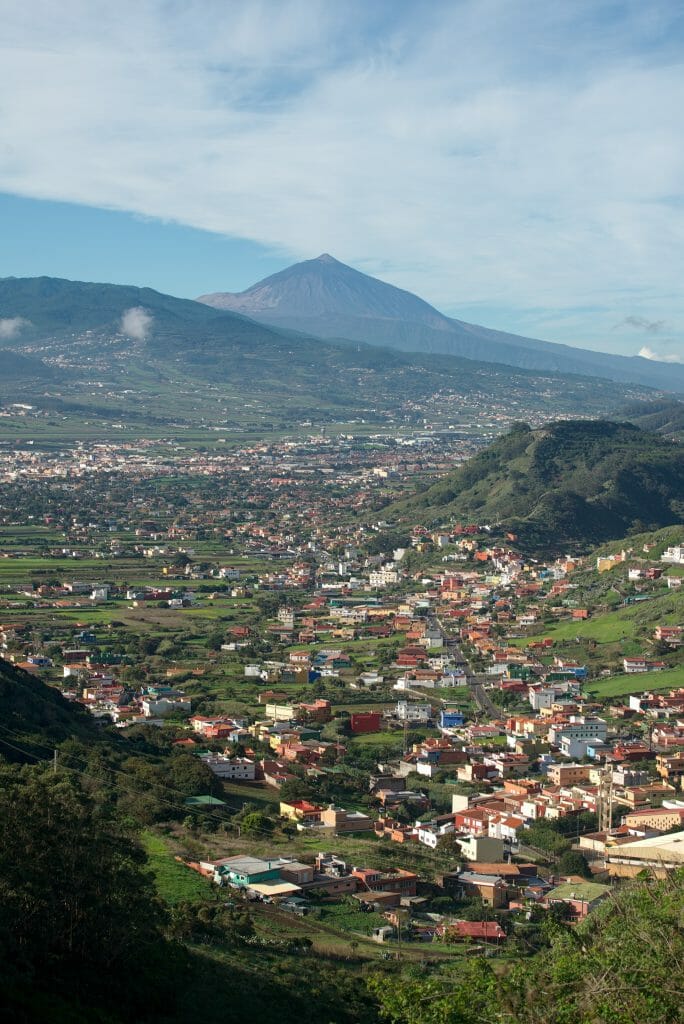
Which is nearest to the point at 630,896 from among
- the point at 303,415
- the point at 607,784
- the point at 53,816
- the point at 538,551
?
the point at 53,816

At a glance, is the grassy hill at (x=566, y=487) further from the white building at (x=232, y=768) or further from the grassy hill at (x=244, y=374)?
the grassy hill at (x=244, y=374)

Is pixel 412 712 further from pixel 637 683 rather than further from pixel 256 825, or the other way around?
pixel 256 825

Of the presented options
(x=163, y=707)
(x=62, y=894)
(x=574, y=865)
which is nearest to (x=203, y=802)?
(x=574, y=865)

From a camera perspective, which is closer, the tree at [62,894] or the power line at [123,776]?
the tree at [62,894]

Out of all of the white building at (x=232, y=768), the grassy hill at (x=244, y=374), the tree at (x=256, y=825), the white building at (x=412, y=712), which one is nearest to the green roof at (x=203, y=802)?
the tree at (x=256, y=825)

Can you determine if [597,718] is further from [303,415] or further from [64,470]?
[303,415]

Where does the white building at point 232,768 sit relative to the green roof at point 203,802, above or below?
below

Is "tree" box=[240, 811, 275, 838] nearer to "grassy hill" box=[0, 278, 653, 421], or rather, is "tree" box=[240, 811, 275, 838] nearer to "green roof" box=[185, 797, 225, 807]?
"green roof" box=[185, 797, 225, 807]
